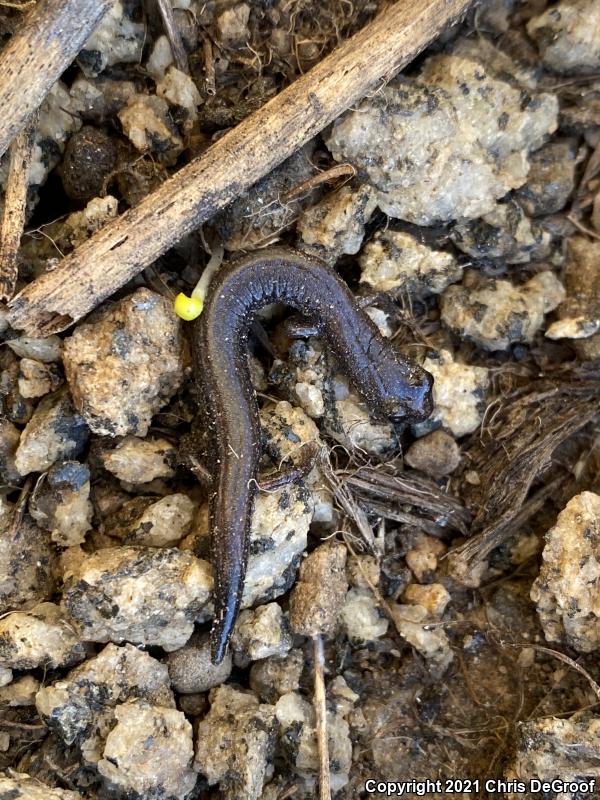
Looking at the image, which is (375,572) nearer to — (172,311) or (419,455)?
(419,455)

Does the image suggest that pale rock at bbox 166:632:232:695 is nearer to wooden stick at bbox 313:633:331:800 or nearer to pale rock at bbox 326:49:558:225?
wooden stick at bbox 313:633:331:800

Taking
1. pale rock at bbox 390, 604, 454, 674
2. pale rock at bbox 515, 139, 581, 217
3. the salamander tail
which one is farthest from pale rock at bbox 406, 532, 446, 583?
pale rock at bbox 515, 139, 581, 217

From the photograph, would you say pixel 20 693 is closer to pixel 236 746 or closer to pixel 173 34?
pixel 236 746

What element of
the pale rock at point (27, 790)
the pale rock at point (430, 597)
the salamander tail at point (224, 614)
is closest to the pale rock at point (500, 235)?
the pale rock at point (430, 597)

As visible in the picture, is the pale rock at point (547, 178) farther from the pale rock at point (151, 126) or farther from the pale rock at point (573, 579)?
the pale rock at point (151, 126)

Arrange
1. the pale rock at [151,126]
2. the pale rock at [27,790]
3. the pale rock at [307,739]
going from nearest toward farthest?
the pale rock at [27,790]
the pale rock at [307,739]
the pale rock at [151,126]

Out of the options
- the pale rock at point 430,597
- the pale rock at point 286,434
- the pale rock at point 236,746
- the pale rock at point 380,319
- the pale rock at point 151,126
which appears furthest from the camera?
the pale rock at point 380,319
